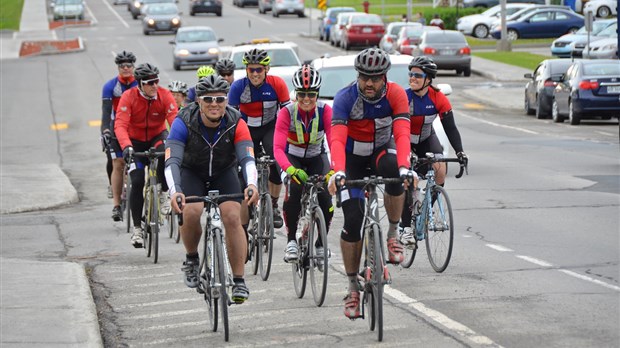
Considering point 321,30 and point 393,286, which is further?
point 321,30

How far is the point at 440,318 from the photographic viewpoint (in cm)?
1001

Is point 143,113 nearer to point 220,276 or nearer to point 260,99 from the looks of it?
point 260,99

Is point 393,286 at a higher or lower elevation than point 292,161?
lower

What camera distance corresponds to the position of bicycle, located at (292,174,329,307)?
10633 mm

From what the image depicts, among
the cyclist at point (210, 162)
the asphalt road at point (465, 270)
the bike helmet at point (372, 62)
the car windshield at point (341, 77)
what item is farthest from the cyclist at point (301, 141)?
the car windshield at point (341, 77)

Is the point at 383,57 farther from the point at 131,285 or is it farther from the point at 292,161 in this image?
the point at 131,285

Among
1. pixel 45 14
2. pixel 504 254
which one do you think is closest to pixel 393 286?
pixel 504 254

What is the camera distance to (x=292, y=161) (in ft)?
38.9

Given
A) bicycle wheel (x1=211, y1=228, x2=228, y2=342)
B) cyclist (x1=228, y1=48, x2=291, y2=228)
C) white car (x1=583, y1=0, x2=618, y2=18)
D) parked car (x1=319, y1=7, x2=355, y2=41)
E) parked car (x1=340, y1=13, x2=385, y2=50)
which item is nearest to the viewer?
bicycle wheel (x1=211, y1=228, x2=228, y2=342)

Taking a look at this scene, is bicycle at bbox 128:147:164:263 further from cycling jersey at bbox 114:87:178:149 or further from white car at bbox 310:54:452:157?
white car at bbox 310:54:452:157

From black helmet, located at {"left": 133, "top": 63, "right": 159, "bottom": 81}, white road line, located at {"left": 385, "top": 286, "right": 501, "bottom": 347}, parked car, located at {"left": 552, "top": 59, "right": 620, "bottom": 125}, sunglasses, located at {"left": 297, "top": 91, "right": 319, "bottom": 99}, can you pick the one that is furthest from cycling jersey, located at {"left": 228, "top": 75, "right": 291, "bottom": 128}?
parked car, located at {"left": 552, "top": 59, "right": 620, "bottom": 125}

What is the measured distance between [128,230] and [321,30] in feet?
173

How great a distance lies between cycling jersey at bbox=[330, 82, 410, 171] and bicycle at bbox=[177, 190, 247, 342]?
88 centimetres

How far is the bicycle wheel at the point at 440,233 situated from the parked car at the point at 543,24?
52506 mm
